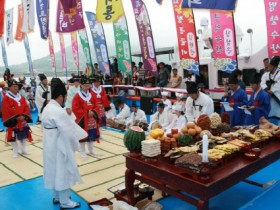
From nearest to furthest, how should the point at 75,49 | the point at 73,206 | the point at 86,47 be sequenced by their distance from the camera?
1. the point at 73,206
2. the point at 86,47
3. the point at 75,49

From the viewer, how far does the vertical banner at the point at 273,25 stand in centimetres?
702

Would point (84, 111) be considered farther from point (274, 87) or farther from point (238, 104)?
point (274, 87)

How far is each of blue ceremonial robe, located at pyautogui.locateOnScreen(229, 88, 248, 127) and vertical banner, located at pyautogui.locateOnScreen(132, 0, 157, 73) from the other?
504cm

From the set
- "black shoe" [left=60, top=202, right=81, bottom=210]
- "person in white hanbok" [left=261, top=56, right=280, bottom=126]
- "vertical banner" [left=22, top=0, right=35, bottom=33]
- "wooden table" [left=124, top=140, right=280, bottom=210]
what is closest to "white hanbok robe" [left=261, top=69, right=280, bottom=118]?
"person in white hanbok" [left=261, top=56, right=280, bottom=126]

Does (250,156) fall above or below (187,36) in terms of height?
below

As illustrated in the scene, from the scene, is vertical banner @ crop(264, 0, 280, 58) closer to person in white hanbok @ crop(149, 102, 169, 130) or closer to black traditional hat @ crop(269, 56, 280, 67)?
black traditional hat @ crop(269, 56, 280, 67)

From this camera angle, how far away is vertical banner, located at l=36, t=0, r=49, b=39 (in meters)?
10.2

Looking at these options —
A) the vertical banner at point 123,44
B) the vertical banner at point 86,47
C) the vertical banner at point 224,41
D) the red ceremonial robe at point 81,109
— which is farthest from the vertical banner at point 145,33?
the vertical banner at point 86,47

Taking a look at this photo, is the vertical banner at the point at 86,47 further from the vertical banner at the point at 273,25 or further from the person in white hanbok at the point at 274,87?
the person in white hanbok at the point at 274,87

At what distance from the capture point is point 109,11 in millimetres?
8422

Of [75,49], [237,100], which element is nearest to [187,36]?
[237,100]

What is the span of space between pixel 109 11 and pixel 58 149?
18.5 ft

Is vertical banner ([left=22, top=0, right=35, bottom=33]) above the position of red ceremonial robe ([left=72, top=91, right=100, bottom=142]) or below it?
above

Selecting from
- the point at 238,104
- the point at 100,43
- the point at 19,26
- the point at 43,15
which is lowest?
the point at 238,104
